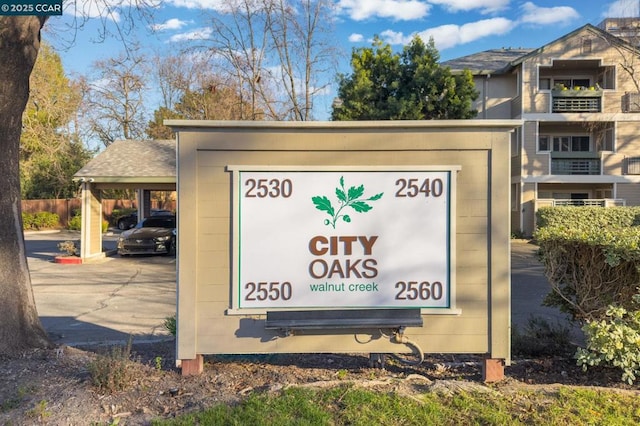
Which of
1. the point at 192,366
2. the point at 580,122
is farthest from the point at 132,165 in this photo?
the point at 580,122

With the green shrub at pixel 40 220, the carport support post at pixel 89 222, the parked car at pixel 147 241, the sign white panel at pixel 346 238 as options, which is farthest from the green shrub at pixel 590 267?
the green shrub at pixel 40 220

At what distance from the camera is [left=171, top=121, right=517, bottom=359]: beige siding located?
417cm

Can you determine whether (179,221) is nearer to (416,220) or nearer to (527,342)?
(416,220)

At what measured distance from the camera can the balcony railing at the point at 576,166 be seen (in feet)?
78.5

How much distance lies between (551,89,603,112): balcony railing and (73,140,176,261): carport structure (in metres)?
19.6

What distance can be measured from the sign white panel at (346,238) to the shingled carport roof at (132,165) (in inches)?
525

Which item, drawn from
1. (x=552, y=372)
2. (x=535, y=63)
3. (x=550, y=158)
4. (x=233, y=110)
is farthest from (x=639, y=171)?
(x=552, y=372)

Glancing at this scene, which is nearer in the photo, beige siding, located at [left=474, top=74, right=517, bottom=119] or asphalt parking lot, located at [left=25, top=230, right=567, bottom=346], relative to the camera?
asphalt parking lot, located at [left=25, top=230, right=567, bottom=346]

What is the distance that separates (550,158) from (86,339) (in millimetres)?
23317

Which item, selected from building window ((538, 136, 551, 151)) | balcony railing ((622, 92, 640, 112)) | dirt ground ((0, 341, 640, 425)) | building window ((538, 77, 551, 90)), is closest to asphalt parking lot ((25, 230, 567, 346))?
dirt ground ((0, 341, 640, 425))

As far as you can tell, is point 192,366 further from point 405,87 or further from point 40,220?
point 40,220

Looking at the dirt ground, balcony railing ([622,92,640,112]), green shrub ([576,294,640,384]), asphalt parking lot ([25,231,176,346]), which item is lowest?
asphalt parking lot ([25,231,176,346])

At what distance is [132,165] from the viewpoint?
17.2m

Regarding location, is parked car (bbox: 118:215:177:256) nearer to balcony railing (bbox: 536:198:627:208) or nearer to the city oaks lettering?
the city oaks lettering
